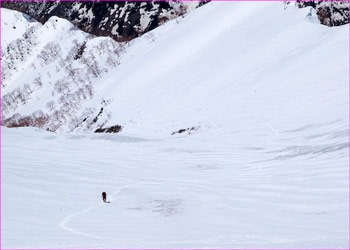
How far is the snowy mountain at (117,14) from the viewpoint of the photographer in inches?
4692

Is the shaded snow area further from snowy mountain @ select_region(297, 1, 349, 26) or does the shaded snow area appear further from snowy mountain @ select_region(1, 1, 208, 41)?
snowy mountain @ select_region(1, 1, 208, 41)

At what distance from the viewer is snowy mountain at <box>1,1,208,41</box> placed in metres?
119

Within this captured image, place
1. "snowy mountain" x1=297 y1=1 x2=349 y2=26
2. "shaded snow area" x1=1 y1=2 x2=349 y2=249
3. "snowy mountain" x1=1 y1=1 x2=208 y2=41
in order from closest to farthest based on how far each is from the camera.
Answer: "shaded snow area" x1=1 y1=2 x2=349 y2=249, "snowy mountain" x1=297 y1=1 x2=349 y2=26, "snowy mountain" x1=1 y1=1 x2=208 y2=41

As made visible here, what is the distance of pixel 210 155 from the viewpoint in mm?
30656

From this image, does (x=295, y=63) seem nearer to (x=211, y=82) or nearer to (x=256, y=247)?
(x=211, y=82)

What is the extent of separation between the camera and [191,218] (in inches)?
640

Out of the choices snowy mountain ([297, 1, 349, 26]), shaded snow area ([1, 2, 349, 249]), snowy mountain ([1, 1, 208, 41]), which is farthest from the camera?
snowy mountain ([1, 1, 208, 41])

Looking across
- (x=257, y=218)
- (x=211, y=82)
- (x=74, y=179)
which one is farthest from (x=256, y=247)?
(x=211, y=82)

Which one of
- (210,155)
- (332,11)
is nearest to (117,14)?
(332,11)

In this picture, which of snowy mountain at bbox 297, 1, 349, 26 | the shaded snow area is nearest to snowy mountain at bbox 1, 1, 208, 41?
the shaded snow area

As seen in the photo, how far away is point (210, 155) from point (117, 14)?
340ft

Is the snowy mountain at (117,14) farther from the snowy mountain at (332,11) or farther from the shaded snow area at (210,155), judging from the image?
the snowy mountain at (332,11)

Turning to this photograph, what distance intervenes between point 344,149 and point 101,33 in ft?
359

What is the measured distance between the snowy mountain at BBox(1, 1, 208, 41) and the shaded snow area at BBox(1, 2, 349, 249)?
4230 centimetres
